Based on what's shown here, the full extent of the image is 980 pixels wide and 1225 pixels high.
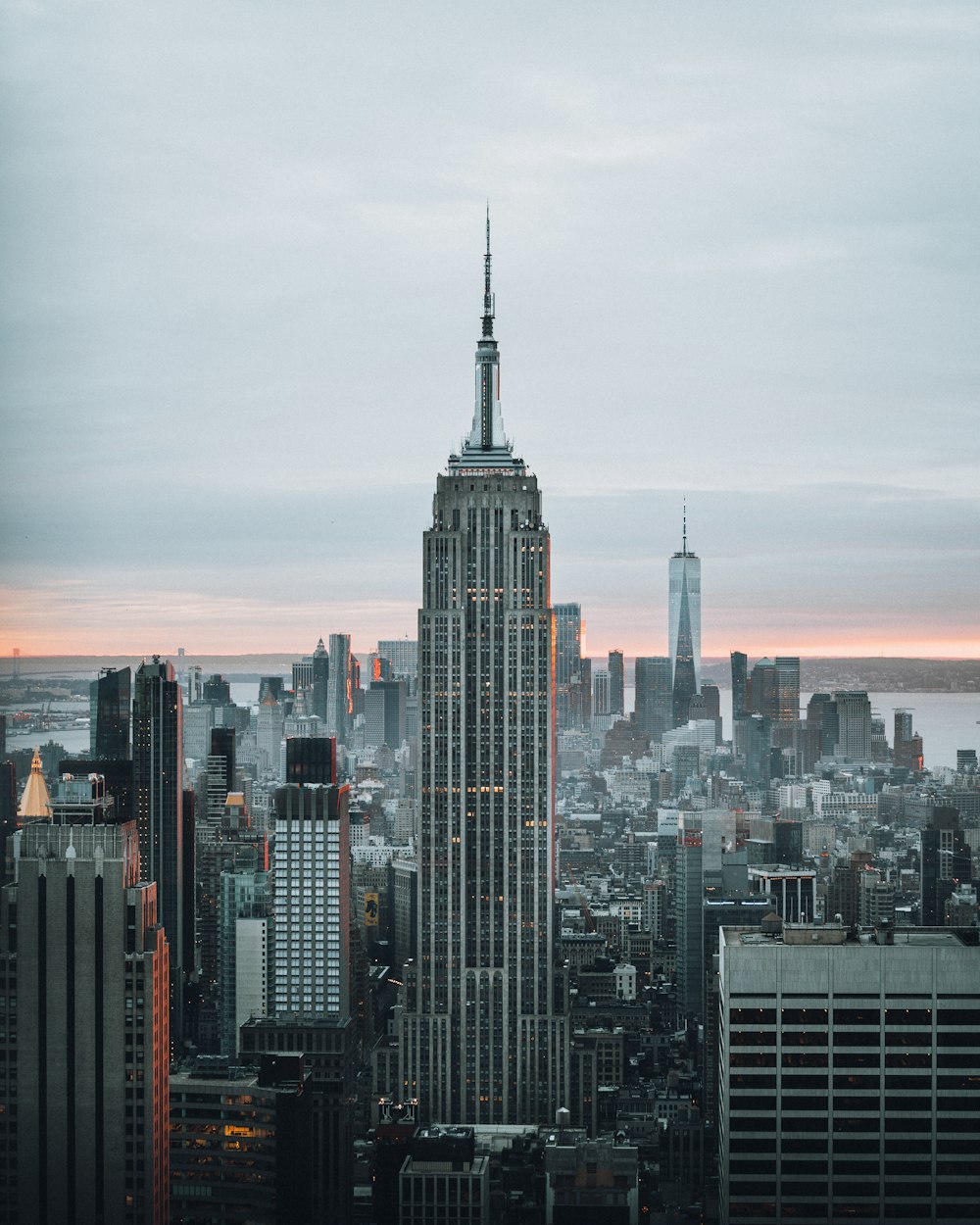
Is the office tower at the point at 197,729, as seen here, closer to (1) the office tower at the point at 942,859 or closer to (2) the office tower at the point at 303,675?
(2) the office tower at the point at 303,675

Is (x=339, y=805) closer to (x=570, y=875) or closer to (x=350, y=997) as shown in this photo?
(x=350, y=997)

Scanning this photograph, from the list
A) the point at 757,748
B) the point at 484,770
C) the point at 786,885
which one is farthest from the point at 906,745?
the point at 484,770

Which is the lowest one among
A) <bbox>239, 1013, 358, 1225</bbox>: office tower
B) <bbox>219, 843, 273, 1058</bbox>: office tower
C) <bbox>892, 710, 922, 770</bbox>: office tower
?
<bbox>239, 1013, 358, 1225</bbox>: office tower

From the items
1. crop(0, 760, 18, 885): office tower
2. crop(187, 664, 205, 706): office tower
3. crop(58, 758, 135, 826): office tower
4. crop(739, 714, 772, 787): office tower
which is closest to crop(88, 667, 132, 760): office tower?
crop(58, 758, 135, 826): office tower

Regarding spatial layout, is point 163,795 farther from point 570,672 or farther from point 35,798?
point 35,798

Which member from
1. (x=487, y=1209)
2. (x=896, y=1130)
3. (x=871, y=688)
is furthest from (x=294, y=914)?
(x=896, y=1130)

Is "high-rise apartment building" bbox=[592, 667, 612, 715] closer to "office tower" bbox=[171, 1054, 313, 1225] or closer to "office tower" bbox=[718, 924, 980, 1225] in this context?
"office tower" bbox=[171, 1054, 313, 1225]

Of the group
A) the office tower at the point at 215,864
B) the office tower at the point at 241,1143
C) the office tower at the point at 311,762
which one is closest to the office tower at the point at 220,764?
the office tower at the point at 215,864
